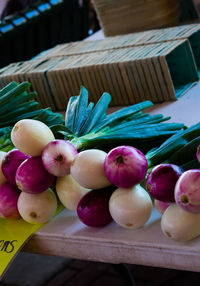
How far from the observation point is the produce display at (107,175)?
933mm

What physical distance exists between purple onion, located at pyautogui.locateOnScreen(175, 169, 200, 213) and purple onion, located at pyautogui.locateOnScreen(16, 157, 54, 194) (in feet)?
1.10

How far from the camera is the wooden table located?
36.7 inches

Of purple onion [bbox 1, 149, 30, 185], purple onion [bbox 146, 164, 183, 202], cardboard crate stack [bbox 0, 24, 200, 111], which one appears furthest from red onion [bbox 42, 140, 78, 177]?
cardboard crate stack [bbox 0, 24, 200, 111]

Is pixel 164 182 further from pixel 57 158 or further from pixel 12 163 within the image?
pixel 12 163

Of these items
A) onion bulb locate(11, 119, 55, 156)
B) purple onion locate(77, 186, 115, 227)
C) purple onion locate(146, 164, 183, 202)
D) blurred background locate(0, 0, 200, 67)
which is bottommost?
blurred background locate(0, 0, 200, 67)

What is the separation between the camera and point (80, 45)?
8.07ft

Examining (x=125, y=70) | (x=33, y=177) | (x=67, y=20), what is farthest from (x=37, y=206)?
(x=67, y=20)

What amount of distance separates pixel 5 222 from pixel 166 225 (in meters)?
0.48

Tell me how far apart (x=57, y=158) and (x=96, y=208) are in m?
0.14

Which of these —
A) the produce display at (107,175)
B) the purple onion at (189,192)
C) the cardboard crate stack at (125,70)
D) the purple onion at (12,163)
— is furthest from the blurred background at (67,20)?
the purple onion at (189,192)

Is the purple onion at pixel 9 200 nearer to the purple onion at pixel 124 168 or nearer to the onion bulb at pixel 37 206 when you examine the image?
the onion bulb at pixel 37 206

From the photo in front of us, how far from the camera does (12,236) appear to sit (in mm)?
1143

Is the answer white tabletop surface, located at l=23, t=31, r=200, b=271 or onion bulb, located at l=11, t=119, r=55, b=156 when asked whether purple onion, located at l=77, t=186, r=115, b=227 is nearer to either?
white tabletop surface, located at l=23, t=31, r=200, b=271

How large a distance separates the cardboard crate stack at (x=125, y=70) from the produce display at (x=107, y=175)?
1.94 ft
